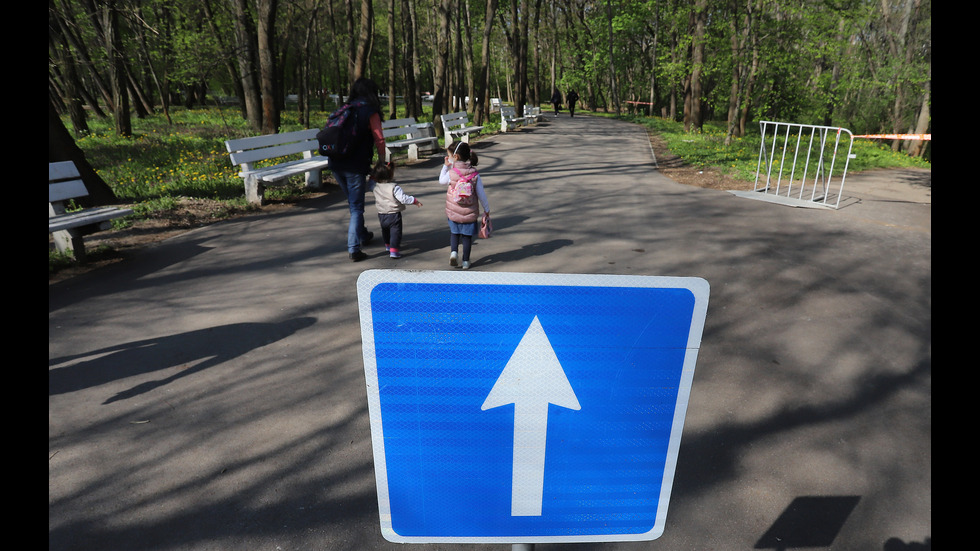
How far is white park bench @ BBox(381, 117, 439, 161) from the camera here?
14.0 metres

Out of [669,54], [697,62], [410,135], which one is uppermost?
[669,54]

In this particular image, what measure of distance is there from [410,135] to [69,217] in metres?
10.0

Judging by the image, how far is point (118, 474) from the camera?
2912 mm

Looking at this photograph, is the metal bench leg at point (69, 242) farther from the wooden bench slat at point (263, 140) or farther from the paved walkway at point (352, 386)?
the wooden bench slat at point (263, 140)

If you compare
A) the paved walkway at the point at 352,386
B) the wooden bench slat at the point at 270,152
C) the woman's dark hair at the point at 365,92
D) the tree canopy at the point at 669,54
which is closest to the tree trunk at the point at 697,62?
the tree canopy at the point at 669,54

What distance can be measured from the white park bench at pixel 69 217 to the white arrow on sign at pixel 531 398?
6.56m

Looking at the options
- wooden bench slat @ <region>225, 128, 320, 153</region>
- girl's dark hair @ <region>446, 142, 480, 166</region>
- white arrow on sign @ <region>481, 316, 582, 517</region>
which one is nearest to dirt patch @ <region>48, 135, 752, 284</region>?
wooden bench slat @ <region>225, 128, 320, 153</region>

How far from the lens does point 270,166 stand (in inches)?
396

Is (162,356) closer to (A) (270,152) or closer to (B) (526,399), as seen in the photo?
(B) (526,399)

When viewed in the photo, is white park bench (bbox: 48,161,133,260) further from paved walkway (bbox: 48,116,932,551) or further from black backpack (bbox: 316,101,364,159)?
black backpack (bbox: 316,101,364,159)

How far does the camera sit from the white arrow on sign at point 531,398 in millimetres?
1183

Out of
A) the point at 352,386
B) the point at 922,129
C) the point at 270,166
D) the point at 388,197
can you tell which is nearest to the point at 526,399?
the point at 352,386
